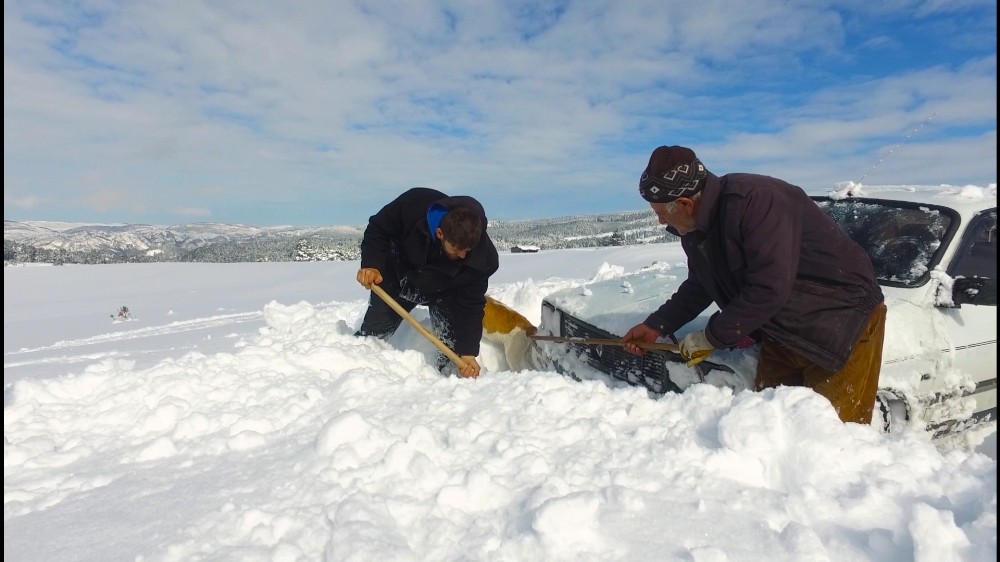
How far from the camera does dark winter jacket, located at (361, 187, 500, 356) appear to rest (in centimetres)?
419

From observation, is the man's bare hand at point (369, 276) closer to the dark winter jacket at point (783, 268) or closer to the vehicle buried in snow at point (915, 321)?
the vehicle buried in snow at point (915, 321)

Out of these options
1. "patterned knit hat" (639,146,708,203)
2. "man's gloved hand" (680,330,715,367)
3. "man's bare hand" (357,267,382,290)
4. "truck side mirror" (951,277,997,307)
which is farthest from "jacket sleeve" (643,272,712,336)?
"man's bare hand" (357,267,382,290)

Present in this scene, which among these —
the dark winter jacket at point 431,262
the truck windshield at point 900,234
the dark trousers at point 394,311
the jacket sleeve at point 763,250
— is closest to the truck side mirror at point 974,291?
the truck windshield at point 900,234

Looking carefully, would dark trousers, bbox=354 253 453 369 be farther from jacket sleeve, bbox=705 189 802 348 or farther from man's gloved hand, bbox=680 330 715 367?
jacket sleeve, bbox=705 189 802 348

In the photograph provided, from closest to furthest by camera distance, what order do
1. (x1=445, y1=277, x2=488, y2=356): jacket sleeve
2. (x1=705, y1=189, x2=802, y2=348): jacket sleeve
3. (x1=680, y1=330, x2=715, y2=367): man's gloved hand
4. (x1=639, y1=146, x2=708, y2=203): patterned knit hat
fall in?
(x1=705, y1=189, x2=802, y2=348): jacket sleeve
(x1=639, y1=146, x2=708, y2=203): patterned knit hat
(x1=680, y1=330, x2=715, y2=367): man's gloved hand
(x1=445, y1=277, x2=488, y2=356): jacket sleeve

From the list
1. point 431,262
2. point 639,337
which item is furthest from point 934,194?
point 431,262

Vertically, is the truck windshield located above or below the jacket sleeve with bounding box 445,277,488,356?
above

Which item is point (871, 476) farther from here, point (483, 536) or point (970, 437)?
point (970, 437)

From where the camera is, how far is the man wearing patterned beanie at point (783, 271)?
2.47 metres

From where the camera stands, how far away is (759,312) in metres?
2.53

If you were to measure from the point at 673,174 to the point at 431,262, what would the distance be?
7.36 ft

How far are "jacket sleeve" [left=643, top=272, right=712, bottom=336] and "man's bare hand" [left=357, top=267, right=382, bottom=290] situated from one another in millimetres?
2207

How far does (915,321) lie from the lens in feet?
9.76

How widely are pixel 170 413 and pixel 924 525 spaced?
3.22 meters
